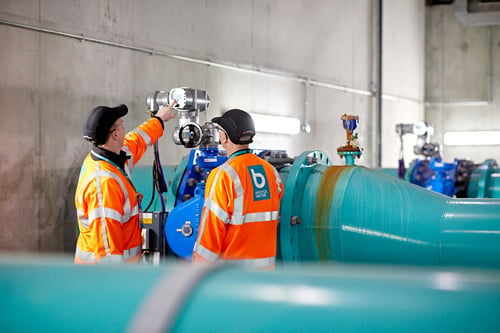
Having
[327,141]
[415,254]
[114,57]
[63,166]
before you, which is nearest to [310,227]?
[415,254]

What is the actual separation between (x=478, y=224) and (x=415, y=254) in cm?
36

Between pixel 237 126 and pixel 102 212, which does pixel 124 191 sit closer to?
pixel 102 212

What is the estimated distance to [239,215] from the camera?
9.57 ft

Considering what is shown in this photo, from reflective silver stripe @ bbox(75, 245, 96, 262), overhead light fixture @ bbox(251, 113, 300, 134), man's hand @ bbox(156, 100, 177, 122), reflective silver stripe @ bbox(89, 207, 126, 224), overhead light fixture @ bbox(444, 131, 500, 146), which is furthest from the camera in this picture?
overhead light fixture @ bbox(444, 131, 500, 146)

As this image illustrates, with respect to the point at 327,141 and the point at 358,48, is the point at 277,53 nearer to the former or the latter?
the point at 327,141

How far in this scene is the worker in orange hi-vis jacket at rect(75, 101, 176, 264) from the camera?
270 cm

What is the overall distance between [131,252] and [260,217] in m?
0.59

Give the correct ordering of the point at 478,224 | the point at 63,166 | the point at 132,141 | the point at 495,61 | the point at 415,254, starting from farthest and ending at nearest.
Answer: the point at 495,61 → the point at 63,166 → the point at 132,141 → the point at 415,254 → the point at 478,224

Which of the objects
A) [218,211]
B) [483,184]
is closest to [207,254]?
[218,211]

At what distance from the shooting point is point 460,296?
2.38ft

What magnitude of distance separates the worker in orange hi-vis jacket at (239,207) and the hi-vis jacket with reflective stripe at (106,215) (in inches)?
12.0

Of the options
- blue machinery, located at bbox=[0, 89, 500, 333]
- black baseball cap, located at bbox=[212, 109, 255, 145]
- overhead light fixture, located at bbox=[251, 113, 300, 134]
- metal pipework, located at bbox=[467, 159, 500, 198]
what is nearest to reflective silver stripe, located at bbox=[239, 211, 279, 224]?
black baseball cap, located at bbox=[212, 109, 255, 145]

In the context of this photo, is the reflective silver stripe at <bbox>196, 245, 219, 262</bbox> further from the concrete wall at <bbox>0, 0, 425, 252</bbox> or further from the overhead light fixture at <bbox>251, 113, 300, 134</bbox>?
the overhead light fixture at <bbox>251, 113, 300, 134</bbox>

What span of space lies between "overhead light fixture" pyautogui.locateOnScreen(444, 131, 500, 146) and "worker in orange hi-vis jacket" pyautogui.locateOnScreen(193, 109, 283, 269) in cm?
945
